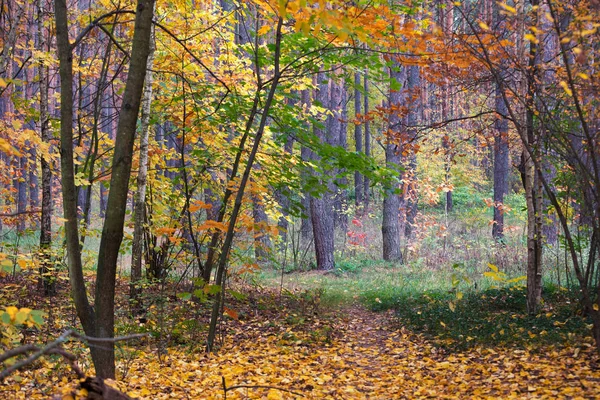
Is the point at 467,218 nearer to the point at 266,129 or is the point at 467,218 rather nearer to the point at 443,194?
the point at 443,194

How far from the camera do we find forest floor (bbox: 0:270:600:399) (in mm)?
4234

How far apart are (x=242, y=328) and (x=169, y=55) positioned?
412cm

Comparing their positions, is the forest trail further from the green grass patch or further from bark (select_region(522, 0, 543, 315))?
bark (select_region(522, 0, 543, 315))

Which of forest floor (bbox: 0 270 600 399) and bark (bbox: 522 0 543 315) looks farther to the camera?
bark (bbox: 522 0 543 315)

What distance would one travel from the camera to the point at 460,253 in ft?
45.9

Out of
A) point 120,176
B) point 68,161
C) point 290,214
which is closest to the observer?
point 120,176

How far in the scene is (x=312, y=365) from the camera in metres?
5.46

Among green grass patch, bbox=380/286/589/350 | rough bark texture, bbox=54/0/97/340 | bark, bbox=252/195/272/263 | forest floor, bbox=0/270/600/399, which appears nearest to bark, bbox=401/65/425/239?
bark, bbox=252/195/272/263

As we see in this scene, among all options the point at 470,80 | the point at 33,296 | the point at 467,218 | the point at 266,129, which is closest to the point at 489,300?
the point at 470,80

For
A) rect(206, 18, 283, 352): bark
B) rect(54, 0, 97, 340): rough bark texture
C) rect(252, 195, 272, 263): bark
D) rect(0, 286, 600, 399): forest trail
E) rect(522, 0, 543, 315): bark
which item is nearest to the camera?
rect(54, 0, 97, 340): rough bark texture

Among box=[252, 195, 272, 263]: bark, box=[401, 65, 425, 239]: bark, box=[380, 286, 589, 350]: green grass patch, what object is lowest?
box=[380, 286, 589, 350]: green grass patch

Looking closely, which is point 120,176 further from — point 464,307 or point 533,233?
point 464,307

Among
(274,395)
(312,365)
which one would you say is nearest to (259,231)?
(312,365)

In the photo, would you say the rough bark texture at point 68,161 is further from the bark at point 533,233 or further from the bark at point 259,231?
the bark at point 533,233
